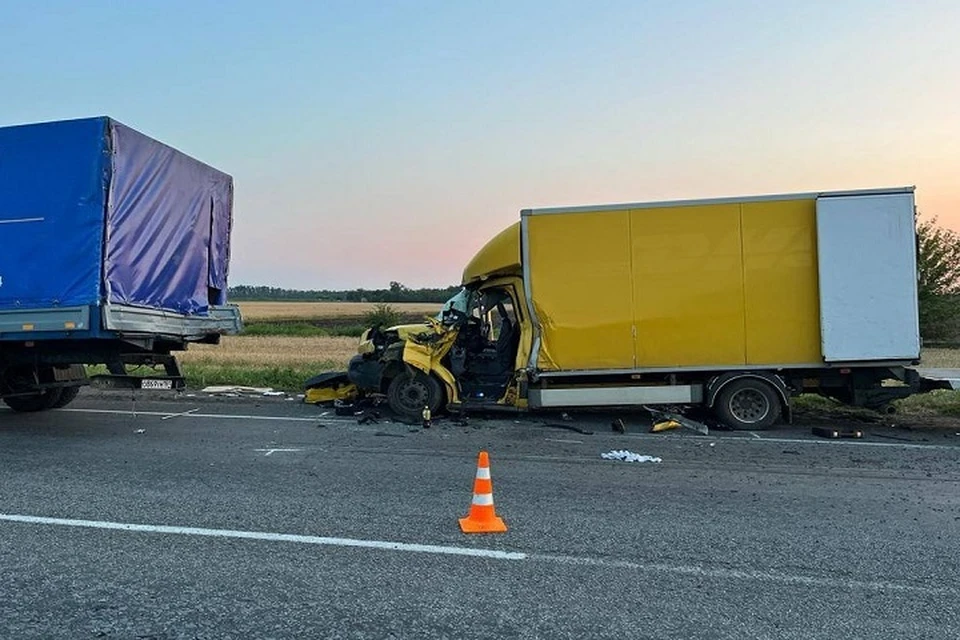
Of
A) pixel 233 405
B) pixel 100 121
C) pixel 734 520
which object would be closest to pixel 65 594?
pixel 734 520

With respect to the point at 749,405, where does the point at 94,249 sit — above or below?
above

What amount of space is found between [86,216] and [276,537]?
5123mm

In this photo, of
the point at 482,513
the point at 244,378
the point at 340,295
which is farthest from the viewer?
the point at 340,295

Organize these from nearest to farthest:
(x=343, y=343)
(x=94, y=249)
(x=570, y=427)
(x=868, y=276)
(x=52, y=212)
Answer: (x=94, y=249), (x=52, y=212), (x=868, y=276), (x=570, y=427), (x=343, y=343)

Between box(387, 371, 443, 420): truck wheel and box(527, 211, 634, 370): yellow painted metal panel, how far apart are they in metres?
1.65

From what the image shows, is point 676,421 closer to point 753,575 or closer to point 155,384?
point 753,575

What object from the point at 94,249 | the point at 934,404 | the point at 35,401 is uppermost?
the point at 94,249

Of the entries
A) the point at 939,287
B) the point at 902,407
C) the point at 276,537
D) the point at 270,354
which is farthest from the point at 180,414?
the point at 939,287

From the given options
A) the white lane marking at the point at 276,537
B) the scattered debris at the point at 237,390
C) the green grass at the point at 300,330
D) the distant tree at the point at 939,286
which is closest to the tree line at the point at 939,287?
the distant tree at the point at 939,286

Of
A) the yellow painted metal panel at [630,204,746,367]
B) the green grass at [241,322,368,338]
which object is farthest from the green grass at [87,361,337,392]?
the green grass at [241,322,368,338]

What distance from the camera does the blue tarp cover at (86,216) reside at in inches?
318

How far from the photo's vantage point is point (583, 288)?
1004cm

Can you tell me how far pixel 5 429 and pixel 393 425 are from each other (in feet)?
16.5

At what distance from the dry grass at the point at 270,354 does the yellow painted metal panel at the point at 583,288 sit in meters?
10.5
